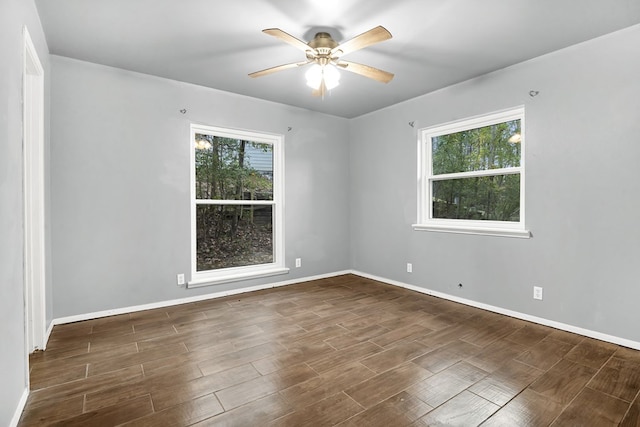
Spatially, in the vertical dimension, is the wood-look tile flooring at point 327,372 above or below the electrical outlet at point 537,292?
below

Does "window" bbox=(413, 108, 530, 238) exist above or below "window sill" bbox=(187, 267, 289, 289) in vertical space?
Answer: above

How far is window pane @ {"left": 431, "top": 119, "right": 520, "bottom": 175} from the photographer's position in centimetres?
331

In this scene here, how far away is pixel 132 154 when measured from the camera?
10.9 feet

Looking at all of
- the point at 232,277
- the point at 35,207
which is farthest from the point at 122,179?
the point at 232,277

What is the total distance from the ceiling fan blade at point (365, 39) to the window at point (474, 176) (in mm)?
1844

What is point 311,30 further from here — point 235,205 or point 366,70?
point 235,205

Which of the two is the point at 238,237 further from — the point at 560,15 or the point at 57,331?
the point at 560,15

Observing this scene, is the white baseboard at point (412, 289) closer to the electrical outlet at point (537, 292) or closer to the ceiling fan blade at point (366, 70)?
the electrical outlet at point (537, 292)

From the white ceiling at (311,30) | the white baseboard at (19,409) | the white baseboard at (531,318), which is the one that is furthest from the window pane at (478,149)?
the white baseboard at (19,409)

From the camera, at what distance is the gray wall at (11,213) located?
1.49 meters

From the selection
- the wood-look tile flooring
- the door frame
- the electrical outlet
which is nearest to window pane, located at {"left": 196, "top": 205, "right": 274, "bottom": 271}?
the wood-look tile flooring

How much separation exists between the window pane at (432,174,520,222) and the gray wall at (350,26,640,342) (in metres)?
0.22

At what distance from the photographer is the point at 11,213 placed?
1627 mm

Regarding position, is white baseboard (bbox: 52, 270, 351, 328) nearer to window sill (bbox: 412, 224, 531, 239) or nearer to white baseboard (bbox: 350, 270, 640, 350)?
white baseboard (bbox: 350, 270, 640, 350)
